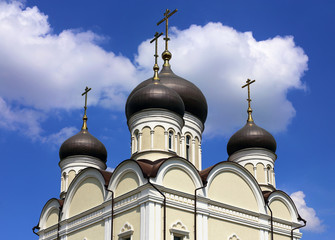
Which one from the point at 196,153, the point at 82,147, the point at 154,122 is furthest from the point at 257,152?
the point at 82,147

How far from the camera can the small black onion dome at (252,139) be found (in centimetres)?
2131

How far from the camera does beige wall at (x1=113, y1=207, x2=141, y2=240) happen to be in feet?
50.7

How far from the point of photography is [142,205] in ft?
50.8

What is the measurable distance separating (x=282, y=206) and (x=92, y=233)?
6614 millimetres

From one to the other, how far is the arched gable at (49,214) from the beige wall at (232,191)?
18.0 feet

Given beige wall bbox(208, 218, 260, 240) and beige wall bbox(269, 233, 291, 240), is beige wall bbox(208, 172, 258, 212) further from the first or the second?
beige wall bbox(269, 233, 291, 240)

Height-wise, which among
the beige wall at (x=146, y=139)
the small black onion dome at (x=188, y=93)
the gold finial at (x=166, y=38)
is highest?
the gold finial at (x=166, y=38)

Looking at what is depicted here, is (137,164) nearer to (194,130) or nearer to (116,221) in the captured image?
(116,221)

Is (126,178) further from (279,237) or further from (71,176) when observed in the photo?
(279,237)

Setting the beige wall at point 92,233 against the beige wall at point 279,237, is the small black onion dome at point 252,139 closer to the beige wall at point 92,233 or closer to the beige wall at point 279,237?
the beige wall at point 279,237

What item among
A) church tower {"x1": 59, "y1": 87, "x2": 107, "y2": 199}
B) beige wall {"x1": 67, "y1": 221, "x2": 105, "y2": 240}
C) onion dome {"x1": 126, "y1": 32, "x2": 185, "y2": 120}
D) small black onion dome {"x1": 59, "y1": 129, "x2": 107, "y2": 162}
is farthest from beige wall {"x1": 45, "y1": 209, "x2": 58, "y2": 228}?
onion dome {"x1": 126, "y1": 32, "x2": 185, "y2": 120}

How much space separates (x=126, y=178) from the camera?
16.5 meters

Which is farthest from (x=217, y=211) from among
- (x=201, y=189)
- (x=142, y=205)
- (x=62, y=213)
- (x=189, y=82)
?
(x=189, y=82)

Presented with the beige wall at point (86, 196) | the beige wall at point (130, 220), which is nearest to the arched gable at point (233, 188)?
the beige wall at point (130, 220)
